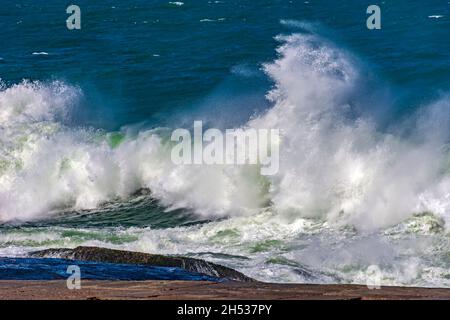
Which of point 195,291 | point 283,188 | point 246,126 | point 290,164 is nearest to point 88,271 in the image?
point 195,291

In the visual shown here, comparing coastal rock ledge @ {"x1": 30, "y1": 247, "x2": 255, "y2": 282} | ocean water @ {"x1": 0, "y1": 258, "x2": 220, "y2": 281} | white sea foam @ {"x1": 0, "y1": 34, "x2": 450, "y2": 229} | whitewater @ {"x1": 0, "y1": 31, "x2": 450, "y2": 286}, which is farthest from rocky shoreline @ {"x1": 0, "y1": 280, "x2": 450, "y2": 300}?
white sea foam @ {"x1": 0, "y1": 34, "x2": 450, "y2": 229}

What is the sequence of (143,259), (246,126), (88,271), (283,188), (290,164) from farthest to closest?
(246,126) < (290,164) < (283,188) < (143,259) < (88,271)

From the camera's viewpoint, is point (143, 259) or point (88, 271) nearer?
point (88, 271)

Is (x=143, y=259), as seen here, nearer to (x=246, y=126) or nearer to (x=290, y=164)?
(x=290, y=164)

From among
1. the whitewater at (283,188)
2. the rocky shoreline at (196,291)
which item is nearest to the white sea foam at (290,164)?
the whitewater at (283,188)

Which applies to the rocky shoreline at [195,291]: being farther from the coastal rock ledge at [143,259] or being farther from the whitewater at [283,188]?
the whitewater at [283,188]
